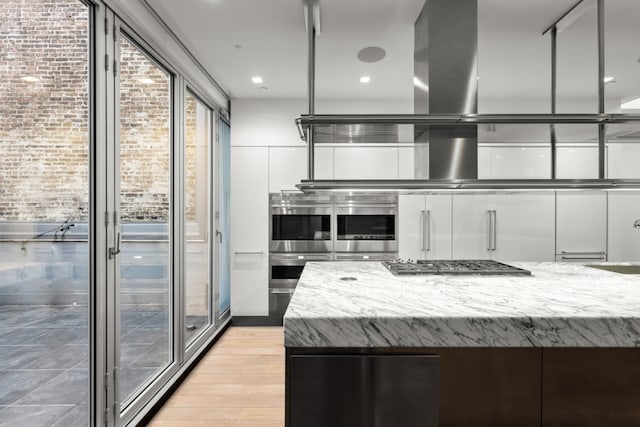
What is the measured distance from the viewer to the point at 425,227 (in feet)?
13.0

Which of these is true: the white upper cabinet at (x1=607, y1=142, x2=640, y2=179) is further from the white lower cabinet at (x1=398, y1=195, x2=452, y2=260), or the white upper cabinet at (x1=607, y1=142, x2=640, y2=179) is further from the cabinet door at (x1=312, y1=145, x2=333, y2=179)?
the cabinet door at (x1=312, y1=145, x2=333, y2=179)

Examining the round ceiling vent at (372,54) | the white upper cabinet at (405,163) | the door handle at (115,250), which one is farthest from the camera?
the white upper cabinet at (405,163)

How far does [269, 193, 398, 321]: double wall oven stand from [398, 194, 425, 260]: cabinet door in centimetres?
6

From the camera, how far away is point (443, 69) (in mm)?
2084

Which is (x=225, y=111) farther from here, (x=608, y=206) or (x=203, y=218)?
(x=608, y=206)

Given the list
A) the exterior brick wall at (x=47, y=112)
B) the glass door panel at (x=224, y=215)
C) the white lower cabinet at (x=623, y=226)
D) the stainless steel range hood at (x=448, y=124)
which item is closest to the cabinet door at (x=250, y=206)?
the glass door panel at (x=224, y=215)

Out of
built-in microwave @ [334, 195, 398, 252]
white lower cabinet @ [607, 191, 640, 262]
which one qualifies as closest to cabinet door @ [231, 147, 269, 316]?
built-in microwave @ [334, 195, 398, 252]

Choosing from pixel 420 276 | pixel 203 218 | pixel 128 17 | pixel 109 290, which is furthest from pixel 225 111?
pixel 420 276

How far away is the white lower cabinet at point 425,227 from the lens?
13.0 feet

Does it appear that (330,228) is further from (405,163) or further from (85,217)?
(85,217)

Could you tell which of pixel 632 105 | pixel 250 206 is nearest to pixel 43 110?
pixel 250 206

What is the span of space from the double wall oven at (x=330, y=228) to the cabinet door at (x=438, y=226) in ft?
1.14

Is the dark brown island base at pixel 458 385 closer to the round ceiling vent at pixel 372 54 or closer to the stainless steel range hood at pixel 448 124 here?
Result: the stainless steel range hood at pixel 448 124

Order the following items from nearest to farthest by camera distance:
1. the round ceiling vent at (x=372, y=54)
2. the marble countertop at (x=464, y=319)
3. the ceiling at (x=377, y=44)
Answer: the marble countertop at (x=464, y=319)
the ceiling at (x=377, y=44)
the round ceiling vent at (x=372, y=54)
